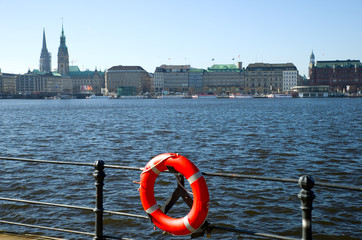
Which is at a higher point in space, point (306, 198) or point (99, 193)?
point (306, 198)

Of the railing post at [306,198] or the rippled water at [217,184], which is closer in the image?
the railing post at [306,198]

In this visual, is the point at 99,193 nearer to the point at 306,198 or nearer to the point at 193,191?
the point at 193,191

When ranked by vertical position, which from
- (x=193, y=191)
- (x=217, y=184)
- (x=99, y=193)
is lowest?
(x=217, y=184)

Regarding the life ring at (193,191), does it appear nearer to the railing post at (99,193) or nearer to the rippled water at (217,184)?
the railing post at (99,193)

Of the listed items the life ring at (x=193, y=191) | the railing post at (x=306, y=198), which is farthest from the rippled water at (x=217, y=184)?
the railing post at (x=306, y=198)

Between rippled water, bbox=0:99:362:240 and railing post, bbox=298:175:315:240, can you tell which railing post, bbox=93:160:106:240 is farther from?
rippled water, bbox=0:99:362:240

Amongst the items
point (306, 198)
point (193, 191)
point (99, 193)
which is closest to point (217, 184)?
point (99, 193)

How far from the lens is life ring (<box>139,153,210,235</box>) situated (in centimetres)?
495

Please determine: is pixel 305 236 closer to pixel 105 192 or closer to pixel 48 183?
pixel 105 192

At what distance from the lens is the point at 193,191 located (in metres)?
4.99

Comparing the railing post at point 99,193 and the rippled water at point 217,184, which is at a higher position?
the railing post at point 99,193

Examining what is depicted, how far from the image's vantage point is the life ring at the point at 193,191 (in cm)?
495

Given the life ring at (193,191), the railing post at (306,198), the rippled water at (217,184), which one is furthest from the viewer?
the rippled water at (217,184)

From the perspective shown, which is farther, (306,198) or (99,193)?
(99,193)
